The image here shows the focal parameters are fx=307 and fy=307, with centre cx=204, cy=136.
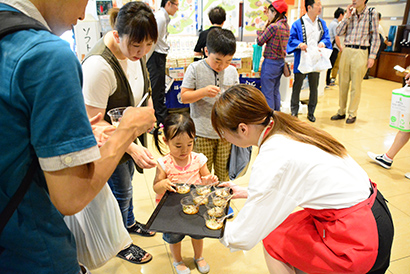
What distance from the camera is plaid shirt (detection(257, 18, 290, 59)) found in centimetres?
423

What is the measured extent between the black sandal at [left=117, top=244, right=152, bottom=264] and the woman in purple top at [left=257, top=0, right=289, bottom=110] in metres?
3.21

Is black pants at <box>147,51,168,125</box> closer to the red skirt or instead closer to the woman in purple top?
the woman in purple top

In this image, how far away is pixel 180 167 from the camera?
201 cm

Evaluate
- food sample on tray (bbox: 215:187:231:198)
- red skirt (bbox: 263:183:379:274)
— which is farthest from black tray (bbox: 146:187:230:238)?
red skirt (bbox: 263:183:379:274)

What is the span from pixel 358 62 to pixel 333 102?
5.57 feet

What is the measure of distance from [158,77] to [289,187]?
11.1 ft

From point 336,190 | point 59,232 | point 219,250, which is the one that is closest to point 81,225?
point 59,232

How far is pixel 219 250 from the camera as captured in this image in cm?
225

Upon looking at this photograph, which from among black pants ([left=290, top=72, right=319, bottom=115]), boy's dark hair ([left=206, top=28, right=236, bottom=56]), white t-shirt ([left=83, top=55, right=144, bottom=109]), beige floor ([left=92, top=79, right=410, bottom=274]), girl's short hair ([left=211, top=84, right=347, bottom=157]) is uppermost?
boy's dark hair ([left=206, top=28, right=236, bottom=56])

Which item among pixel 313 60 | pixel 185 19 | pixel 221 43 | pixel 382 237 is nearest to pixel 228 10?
pixel 185 19

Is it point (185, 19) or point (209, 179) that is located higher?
point (185, 19)

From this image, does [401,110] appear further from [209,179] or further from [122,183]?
[122,183]

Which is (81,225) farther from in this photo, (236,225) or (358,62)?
(358,62)

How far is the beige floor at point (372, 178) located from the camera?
2.10 m
